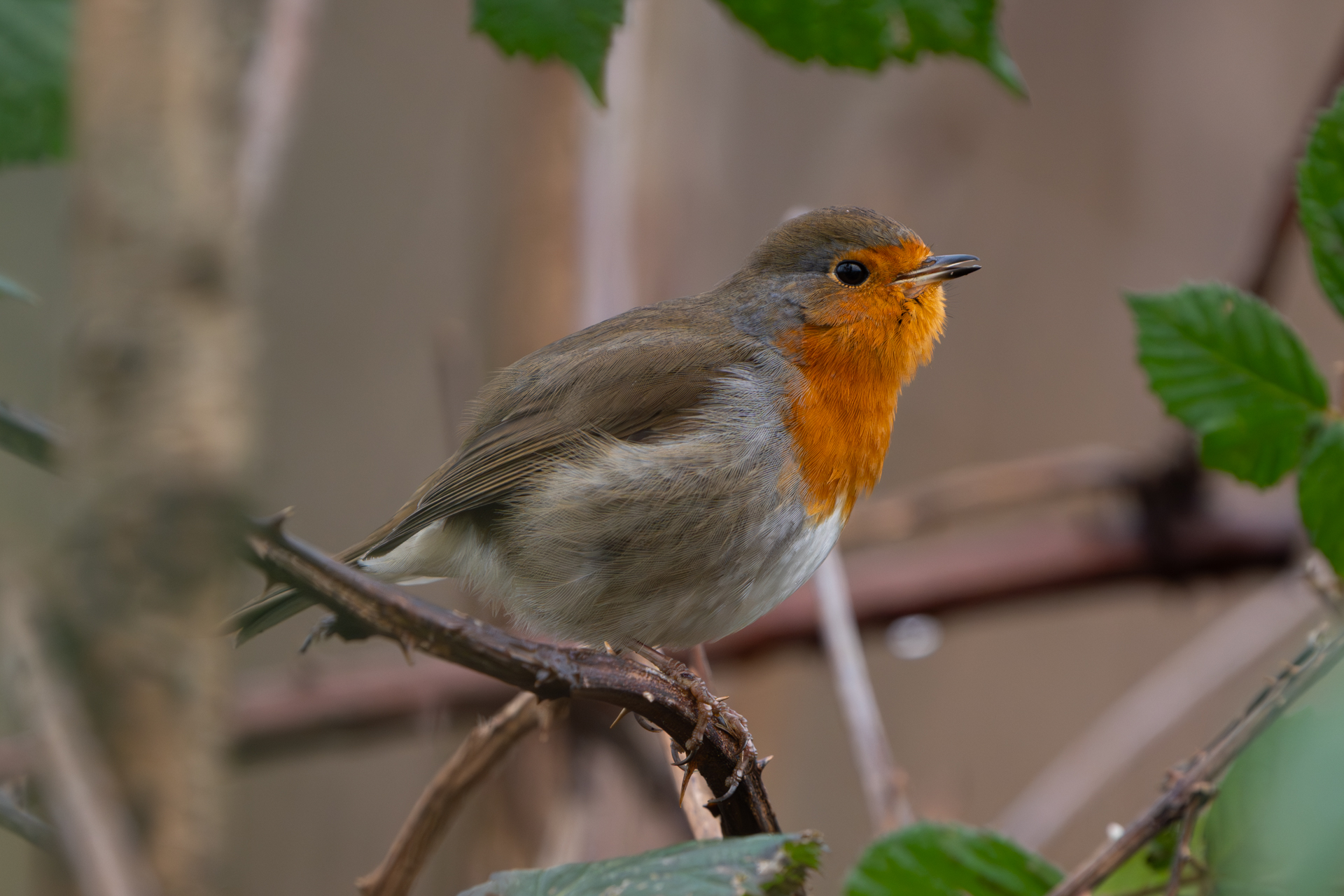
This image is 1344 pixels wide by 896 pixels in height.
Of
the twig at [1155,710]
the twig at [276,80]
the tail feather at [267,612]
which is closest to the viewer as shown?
the tail feather at [267,612]

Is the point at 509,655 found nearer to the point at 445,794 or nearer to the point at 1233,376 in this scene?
the point at 445,794

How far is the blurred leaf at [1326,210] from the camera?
1.39 m

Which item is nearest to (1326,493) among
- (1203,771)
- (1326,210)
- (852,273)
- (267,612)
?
(1326,210)

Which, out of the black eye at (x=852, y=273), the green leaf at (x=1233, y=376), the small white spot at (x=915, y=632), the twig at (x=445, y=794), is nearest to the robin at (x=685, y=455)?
the black eye at (x=852, y=273)

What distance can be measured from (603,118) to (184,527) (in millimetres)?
2894

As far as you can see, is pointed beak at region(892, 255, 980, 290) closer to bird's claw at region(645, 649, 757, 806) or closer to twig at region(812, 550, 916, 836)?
twig at region(812, 550, 916, 836)

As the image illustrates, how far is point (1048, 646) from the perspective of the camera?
5.27m

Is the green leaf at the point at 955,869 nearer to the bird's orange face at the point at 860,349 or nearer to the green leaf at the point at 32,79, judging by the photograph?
the bird's orange face at the point at 860,349

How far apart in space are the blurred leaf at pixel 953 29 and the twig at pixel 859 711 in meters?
0.93

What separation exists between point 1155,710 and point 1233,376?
4.60 ft

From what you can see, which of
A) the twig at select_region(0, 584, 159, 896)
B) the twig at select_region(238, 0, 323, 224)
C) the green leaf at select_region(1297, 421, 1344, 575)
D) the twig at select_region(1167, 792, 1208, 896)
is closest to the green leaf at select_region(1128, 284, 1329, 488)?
the green leaf at select_region(1297, 421, 1344, 575)

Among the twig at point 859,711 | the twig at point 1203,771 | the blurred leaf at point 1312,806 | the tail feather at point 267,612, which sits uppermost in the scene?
the blurred leaf at point 1312,806

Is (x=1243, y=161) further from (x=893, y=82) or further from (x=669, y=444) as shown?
(x=669, y=444)

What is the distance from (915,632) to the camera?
3068 millimetres
